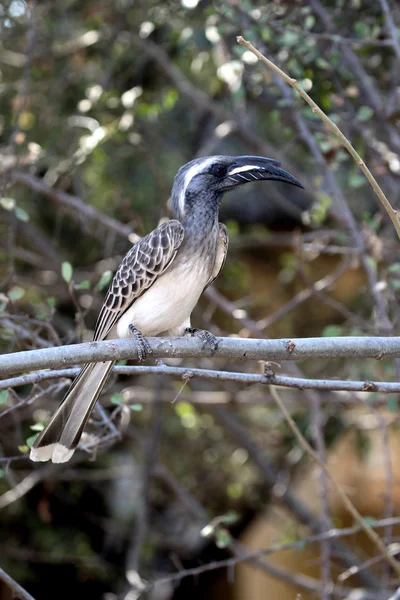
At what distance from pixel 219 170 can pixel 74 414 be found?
1.10m

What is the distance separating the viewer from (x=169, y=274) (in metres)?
2.98

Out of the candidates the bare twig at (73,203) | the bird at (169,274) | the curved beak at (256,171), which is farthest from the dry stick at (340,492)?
the bare twig at (73,203)

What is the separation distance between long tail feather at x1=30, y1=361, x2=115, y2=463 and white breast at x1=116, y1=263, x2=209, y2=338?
23cm

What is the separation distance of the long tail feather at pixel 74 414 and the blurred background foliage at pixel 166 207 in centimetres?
9

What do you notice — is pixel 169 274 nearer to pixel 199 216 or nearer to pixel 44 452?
pixel 199 216

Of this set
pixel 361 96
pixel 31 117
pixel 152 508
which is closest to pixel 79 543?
pixel 152 508

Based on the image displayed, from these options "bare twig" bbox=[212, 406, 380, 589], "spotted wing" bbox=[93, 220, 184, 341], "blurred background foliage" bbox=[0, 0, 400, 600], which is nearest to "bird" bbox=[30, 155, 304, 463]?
"spotted wing" bbox=[93, 220, 184, 341]

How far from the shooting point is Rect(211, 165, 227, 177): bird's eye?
10.1ft

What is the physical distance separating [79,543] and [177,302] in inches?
114

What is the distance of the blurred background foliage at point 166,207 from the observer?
372 centimetres

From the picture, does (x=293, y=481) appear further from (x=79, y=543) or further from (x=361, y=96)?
(x=361, y=96)

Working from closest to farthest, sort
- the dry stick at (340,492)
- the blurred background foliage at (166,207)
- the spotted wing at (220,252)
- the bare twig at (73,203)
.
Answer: the dry stick at (340,492), the spotted wing at (220,252), the blurred background foliage at (166,207), the bare twig at (73,203)

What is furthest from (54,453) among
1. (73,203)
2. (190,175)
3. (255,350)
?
(73,203)

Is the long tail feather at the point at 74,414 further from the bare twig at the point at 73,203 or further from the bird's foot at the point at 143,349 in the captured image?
the bare twig at the point at 73,203
